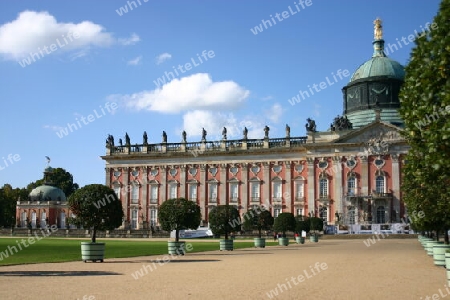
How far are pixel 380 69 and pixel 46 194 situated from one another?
5648 cm

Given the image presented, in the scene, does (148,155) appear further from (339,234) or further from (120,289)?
(120,289)

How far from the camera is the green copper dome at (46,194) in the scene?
91.3 metres

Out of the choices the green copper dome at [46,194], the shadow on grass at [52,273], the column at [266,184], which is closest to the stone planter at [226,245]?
the shadow on grass at [52,273]

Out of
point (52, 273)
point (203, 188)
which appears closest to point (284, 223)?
point (203, 188)

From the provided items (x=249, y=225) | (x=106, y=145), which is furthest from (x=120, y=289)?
(x=106, y=145)

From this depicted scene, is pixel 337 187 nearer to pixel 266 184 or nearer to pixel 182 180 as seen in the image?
pixel 266 184

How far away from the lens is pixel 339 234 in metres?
61.9

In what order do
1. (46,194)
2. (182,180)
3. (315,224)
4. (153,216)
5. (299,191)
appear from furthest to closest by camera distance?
(46,194), (153,216), (182,180), (299,191), (315,224)

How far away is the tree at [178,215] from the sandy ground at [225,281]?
826cm

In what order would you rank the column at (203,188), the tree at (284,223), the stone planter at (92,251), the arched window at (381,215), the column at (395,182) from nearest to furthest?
the stone planter at (92,251) < the tree at (284,223) < the column at (395,182) < the arched window at (381,215) < the column at (203,188)

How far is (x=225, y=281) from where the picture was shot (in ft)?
53.5

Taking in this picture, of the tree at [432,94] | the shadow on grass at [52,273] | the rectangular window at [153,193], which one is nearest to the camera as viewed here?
the tree at [432,94]

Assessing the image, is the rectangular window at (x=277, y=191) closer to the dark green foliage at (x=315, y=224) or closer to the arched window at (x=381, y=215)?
the arched window at (x=381, y=215)

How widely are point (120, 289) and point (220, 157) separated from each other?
62260 millimetres
